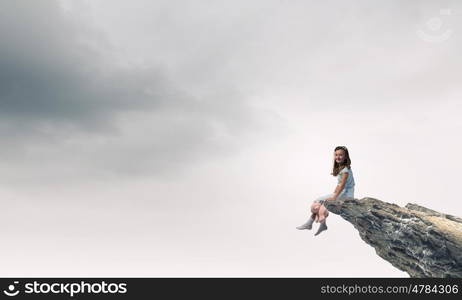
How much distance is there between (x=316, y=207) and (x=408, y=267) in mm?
6779

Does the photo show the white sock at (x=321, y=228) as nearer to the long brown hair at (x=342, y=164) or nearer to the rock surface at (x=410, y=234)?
the rock surface at (x=410, y=234)

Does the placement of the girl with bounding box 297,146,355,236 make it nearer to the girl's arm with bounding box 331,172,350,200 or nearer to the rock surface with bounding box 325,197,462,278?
the girl's arm with bounding box 331,172,350,200

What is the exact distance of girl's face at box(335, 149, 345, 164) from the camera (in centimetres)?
1656

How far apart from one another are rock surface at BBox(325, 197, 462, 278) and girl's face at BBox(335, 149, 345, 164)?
2.03 m

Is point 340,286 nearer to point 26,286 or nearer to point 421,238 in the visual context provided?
point 421,238

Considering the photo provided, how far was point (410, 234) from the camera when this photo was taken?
18594 millimetres

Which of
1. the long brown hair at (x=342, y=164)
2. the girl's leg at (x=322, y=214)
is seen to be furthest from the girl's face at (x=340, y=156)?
the girl's leg at (x=322, y=214)

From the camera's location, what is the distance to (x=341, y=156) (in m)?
16.6

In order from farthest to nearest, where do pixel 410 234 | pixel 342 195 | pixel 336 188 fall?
pixel 410 234 < pixel 342 195 < pixel 336 188

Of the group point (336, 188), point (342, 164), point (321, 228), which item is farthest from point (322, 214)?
point (342, 164)

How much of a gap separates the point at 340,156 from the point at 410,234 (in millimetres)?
5519

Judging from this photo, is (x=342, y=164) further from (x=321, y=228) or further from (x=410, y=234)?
(x=410, y=234)

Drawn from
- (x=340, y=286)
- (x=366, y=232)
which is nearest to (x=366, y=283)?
(x=340, y=286)

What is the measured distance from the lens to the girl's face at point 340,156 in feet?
54.3
